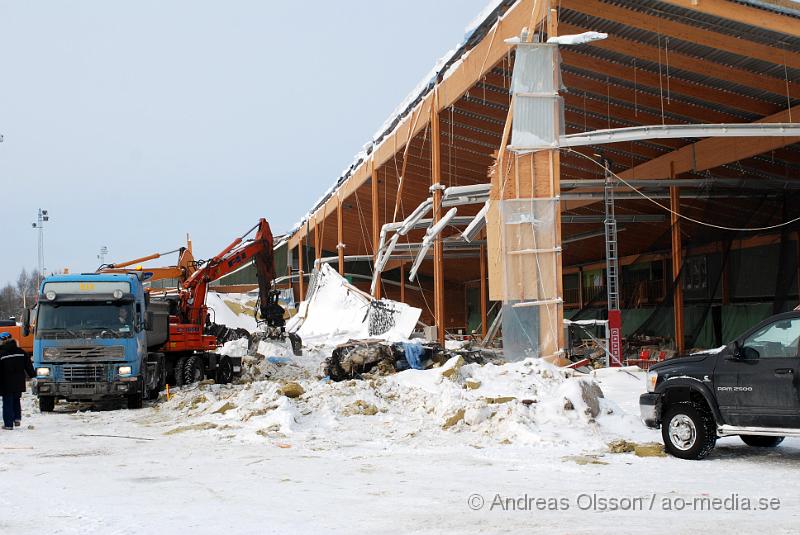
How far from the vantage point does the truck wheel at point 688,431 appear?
10461 millimetres

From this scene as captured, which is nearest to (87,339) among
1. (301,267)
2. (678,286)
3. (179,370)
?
(179,370)

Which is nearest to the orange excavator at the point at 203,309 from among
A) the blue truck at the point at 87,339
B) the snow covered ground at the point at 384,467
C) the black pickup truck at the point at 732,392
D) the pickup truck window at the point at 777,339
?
the blue truck at the point at 87,339

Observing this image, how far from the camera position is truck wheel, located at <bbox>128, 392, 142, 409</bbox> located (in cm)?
1915

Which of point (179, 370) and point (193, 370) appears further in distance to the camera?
point (193, 370)

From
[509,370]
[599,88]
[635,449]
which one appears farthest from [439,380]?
[599,88]

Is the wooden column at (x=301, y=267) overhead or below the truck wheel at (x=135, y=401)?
overhead

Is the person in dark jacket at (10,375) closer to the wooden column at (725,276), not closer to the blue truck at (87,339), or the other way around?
the blue truck at (87,339)

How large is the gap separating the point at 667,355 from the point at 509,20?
12625 mm

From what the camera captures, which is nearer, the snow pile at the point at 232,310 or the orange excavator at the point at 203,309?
the orange excavator at the point at 203,309

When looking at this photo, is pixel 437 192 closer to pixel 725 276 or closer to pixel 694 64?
pixel 694 64

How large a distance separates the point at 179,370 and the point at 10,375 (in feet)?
27.4

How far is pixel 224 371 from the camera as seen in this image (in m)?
25.4

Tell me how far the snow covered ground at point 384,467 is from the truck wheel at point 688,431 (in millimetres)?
212

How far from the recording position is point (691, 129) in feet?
65.4
